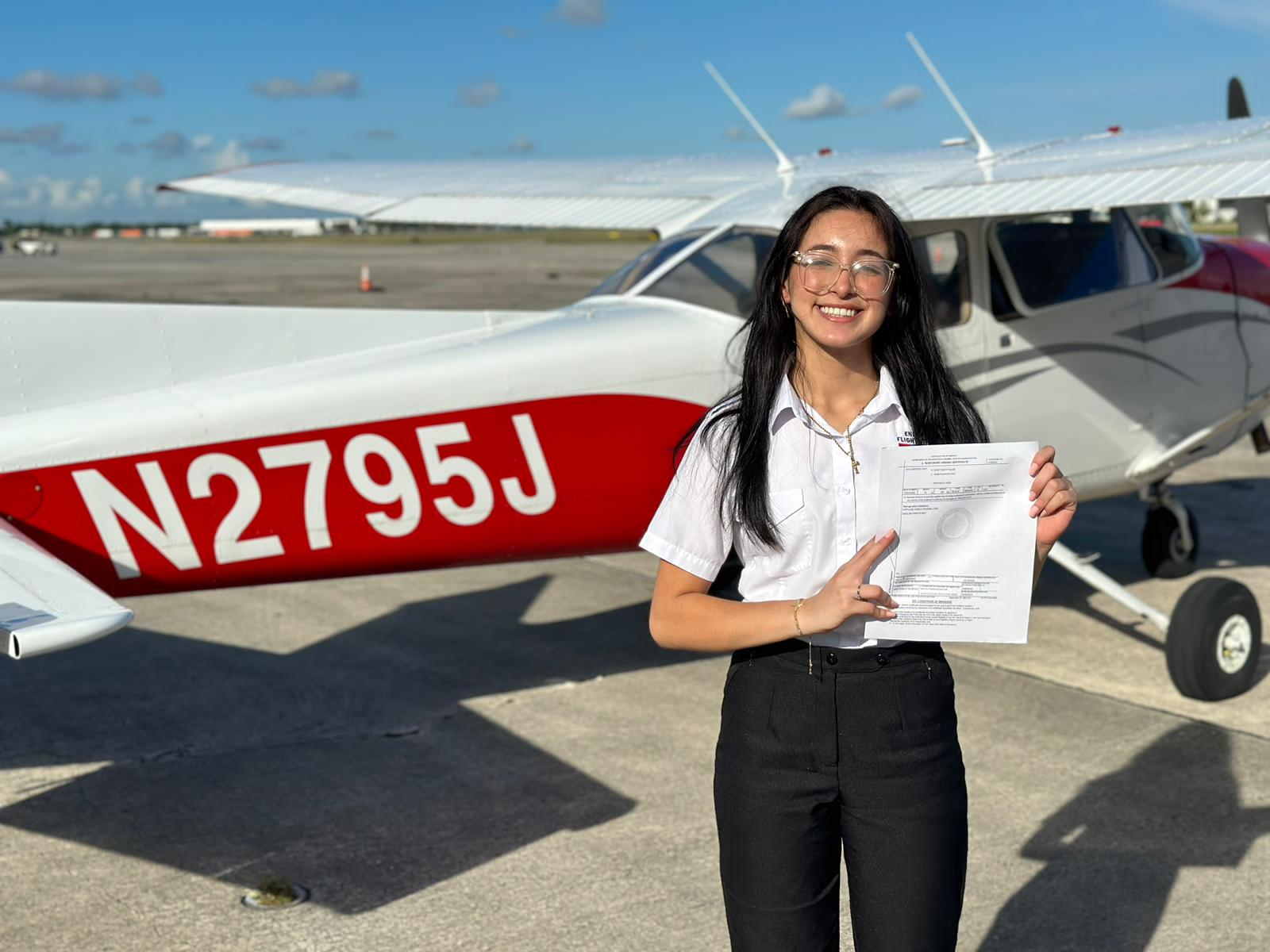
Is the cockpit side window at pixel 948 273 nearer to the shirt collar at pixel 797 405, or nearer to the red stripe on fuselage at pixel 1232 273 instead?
the red stripe on fuselage at pixel 1232 273

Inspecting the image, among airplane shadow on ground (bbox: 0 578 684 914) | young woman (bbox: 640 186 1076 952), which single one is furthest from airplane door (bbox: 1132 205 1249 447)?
young woman (bbox: 640 186 1076 952)

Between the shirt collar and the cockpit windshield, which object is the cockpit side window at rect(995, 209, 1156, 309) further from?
the shirt collar

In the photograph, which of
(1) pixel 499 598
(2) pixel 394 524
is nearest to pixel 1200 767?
(2) pixel 394 524

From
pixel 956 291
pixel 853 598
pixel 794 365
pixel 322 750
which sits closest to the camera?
pixel 853 598

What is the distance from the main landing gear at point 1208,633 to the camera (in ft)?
18.1

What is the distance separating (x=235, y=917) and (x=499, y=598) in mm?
3654

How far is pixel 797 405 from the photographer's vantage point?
217 centimetres

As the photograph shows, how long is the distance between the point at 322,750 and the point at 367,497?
1.08 m

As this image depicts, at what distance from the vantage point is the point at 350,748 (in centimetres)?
516

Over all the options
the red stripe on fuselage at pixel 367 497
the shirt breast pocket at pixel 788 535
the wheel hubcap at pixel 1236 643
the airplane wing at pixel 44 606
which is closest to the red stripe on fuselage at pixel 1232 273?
the wheel hubcap at pixel 1236 643

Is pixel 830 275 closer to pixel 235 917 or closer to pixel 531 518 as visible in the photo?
pixel 235 917

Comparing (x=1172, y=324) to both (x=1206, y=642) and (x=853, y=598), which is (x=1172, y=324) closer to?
(x=1206, y=642)

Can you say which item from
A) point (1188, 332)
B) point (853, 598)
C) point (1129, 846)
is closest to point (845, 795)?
point (853, 598)

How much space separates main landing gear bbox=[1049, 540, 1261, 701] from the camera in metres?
5.52
